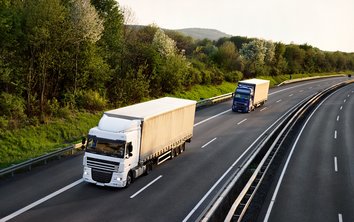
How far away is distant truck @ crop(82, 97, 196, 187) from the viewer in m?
19.8

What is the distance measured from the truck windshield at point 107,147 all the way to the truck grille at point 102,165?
1.30 feet

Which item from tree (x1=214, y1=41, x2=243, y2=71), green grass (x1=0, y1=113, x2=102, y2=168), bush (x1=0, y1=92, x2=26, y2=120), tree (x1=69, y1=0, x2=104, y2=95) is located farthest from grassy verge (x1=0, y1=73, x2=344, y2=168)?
tree (x1=214, y1=41, x2=243, y2=71)

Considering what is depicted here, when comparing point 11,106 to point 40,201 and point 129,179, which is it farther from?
point 129,179

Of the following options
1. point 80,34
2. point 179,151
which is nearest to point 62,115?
point 80,34

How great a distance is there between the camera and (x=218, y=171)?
79.4 feet

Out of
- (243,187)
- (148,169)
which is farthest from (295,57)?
(243,187)

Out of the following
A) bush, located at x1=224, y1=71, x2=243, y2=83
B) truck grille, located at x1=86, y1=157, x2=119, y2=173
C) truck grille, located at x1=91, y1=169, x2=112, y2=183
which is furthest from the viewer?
bush, located at x1=224, y1=71, x2=243, y2=83

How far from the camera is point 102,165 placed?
19.8 meters

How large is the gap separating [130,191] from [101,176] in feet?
5.27

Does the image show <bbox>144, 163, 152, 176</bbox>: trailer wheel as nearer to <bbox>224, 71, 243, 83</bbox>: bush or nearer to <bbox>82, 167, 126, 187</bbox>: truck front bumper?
<bbox>82, 167, 126, 187</bbox>: truck front bumper

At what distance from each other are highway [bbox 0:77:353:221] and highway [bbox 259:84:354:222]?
100 inches

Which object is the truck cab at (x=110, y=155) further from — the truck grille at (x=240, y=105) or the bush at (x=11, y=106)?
the truck grille at (x=240, y=105)

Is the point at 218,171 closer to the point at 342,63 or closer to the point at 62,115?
the point at 62,115

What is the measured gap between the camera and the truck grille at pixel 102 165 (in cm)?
1967
